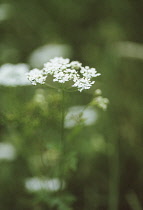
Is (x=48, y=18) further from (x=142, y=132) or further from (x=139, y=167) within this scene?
(x=139, y=167)

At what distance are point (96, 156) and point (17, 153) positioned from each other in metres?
1.15

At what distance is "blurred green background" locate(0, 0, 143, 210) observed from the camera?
271 centimetres

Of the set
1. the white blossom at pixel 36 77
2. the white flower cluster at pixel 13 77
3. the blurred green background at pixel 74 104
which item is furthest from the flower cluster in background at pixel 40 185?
the white blossom at pixel 36 77

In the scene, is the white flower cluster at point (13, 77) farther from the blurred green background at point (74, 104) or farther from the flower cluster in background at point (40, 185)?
the flower cluster in background at point (40, 185)

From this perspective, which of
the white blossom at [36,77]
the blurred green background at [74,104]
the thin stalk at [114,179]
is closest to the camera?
the white blossom at [36,77]

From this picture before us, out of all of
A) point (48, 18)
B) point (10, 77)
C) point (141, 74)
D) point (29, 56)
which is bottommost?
point (10, 77)

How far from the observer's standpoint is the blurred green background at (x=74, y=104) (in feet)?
8.90

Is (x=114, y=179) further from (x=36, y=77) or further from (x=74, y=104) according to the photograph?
(x=36, y=77)

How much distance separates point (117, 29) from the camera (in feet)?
18.7

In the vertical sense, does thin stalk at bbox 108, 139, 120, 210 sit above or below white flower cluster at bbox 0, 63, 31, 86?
below

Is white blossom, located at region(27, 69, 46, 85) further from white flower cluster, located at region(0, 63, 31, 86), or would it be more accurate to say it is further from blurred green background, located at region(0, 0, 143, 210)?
white flower cluster, located at region(0, 63, 31, 86)

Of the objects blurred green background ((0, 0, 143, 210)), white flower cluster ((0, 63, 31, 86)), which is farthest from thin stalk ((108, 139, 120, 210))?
white flower cluster ((0, 63, 31, 86))

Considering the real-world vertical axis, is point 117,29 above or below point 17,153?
above

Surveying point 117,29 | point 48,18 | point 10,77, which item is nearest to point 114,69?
point 117,29
